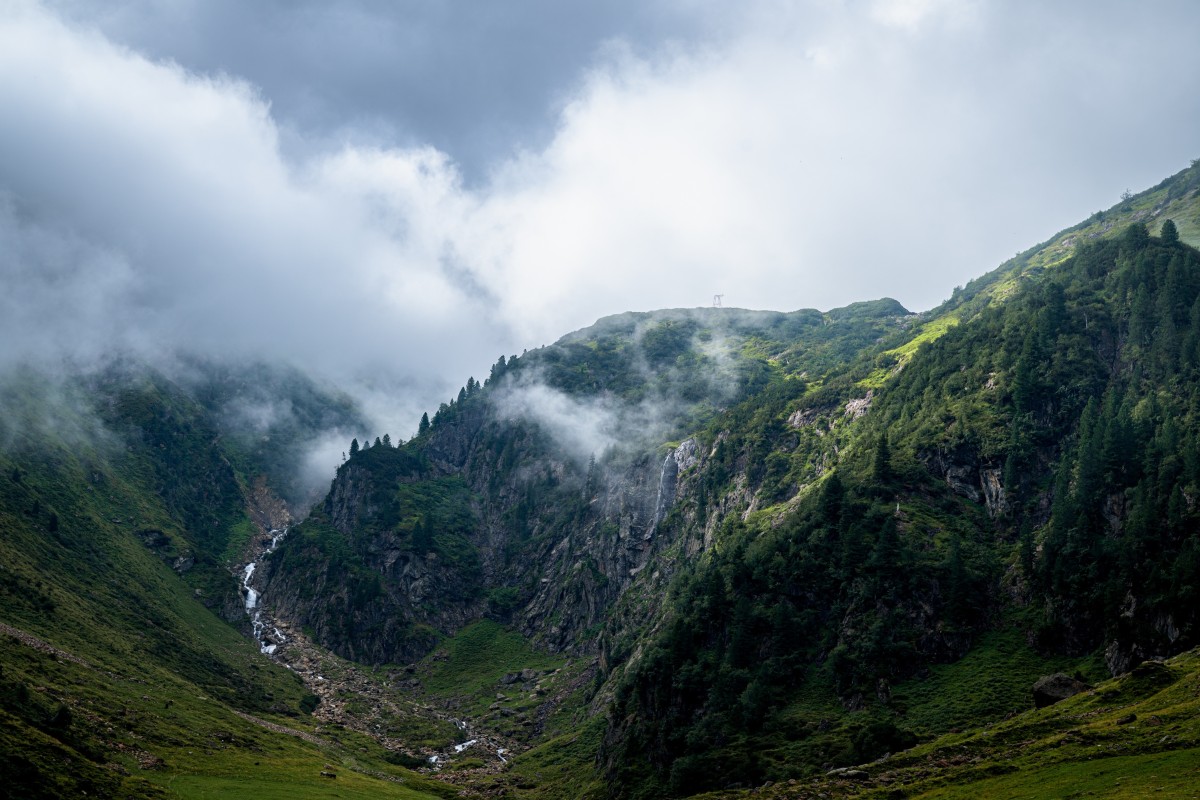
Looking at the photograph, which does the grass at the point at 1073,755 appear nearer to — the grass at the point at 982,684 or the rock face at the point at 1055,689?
the rock face at the point at 1055,689

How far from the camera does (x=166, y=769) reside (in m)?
139

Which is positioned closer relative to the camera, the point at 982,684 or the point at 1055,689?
the point at 1055,689

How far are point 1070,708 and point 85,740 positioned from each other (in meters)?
150

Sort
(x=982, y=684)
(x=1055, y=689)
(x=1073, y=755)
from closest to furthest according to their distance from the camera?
(x=1073, y=755)
(x=1055, y=689)
(x=982, y=684)

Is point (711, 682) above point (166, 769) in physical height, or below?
below

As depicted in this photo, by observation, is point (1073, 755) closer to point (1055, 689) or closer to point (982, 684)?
point (1055, 689)

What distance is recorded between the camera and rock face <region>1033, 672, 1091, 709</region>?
12379cm

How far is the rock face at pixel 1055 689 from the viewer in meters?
124

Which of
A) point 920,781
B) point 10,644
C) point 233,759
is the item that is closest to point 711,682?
point 920,781

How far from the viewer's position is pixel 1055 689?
125 metres

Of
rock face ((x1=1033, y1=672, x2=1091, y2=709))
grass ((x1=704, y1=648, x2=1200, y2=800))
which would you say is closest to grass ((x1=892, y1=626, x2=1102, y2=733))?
rock face ((x1=1033, y1=672, x2=1091, y2=709))

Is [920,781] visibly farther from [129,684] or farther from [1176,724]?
[129,684]

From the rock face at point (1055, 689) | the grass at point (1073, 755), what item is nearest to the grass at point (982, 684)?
the rock face at point (1055, 689)

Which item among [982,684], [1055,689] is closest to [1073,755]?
[1055,689]
